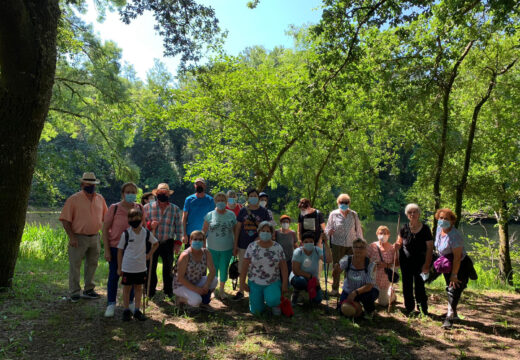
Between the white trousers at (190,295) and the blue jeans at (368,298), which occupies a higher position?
the blue jeans at (368,298)

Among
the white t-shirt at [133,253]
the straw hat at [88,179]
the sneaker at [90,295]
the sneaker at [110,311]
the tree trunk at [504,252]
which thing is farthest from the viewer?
the tree trunk at [504,252]

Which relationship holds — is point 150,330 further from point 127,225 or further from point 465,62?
point 465,62

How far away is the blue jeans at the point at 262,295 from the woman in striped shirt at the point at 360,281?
3.01ft

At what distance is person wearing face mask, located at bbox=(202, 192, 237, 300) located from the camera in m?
5.20

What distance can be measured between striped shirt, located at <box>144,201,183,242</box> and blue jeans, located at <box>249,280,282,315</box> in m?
1.36

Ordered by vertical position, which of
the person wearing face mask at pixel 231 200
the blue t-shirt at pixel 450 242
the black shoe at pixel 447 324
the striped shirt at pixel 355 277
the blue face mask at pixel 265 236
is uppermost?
the person wearing face mask at pixel 231 200

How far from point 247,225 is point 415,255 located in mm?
2410

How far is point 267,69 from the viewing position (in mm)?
10242

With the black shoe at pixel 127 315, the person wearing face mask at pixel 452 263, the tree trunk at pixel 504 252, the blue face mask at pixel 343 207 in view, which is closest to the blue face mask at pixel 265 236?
the blue face mask at pixel 343 207

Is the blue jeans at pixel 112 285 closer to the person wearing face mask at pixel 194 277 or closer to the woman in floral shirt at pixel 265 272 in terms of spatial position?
the person wearing face mask at pixel 194 277

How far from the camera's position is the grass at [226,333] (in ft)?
11.4

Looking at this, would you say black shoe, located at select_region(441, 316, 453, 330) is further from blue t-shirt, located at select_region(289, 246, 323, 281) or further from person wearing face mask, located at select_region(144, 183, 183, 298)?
person wearing face mask, located at select_region(144, 183, 183, 298)

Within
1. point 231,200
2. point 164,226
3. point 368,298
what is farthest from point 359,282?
point 164,226

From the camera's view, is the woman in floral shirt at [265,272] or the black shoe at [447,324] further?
the woman in floral shirt at [265,272]
